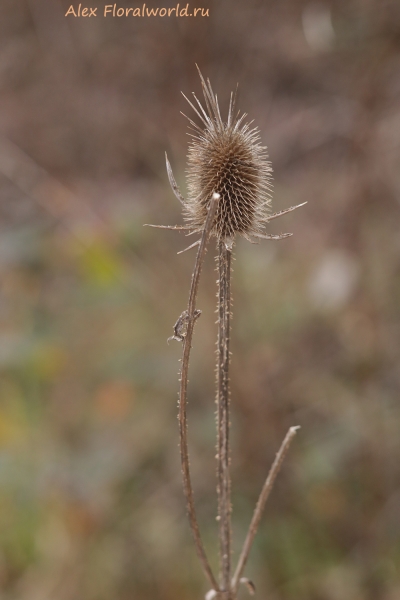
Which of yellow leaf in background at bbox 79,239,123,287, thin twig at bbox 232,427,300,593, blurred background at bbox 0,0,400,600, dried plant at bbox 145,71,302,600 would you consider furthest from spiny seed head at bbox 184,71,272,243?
yellow leaf in background at bbox 79,239,123,287

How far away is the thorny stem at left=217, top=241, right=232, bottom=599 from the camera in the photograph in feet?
2.39

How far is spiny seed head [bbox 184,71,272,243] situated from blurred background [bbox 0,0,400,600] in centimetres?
148

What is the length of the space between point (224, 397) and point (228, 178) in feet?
1.20

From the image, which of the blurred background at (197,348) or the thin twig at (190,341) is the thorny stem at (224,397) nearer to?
the thin twig at (190,341)

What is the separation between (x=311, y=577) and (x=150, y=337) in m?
1.46

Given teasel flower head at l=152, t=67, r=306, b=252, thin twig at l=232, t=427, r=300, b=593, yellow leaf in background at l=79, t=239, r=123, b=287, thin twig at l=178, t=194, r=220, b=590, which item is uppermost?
yellow leaf in background at l=79, t=239, r=123, b=287

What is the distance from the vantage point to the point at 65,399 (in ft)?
9.21

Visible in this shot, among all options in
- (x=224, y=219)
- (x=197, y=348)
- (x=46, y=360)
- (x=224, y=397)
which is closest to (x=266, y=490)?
(x=224, y=397)

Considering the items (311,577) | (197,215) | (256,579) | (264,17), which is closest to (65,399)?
(256,579)

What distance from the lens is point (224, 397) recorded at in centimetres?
78

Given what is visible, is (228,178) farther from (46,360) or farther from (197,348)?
(197,348)

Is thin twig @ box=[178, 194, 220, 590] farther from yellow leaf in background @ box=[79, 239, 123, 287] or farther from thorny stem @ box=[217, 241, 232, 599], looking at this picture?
yellow leaf in background @ box=[79, 239, 123, 287]

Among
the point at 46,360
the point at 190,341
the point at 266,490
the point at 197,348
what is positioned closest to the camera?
the point at 190,341

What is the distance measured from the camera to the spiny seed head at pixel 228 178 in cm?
82
